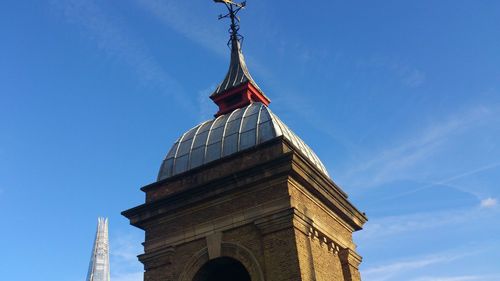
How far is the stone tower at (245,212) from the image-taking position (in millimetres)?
12516

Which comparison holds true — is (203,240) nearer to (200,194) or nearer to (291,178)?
(200,194)

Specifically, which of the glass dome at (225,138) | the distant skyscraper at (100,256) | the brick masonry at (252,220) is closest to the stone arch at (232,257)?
the brick masonry at (252,220)

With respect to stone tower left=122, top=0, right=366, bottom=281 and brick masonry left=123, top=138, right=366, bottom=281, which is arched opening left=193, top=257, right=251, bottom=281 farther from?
brick masonry left=123, top=138, right=366, bottom=281

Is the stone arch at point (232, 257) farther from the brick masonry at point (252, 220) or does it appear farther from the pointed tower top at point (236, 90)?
the pointed tower top at point (236, 90)

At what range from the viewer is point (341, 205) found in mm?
15305

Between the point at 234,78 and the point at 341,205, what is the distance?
638 cm

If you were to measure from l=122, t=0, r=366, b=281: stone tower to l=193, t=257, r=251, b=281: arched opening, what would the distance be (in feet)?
0.12

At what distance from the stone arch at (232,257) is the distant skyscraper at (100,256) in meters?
127

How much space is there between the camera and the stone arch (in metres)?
12.5

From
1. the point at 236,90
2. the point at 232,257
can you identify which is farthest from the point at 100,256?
the point at 232,257

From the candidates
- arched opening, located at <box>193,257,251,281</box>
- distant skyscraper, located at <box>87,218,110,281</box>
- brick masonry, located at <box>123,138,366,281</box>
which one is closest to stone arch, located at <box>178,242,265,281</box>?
brick masonry, located at <box>123,138,366,281</box>

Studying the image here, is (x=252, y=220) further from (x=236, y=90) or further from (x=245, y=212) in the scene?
(x=236, y=90)

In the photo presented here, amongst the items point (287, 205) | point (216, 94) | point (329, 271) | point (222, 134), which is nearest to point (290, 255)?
point (287, 205)

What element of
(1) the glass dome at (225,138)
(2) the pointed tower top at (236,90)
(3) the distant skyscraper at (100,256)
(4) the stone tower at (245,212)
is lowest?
(4) the stone tower at (245,212)
